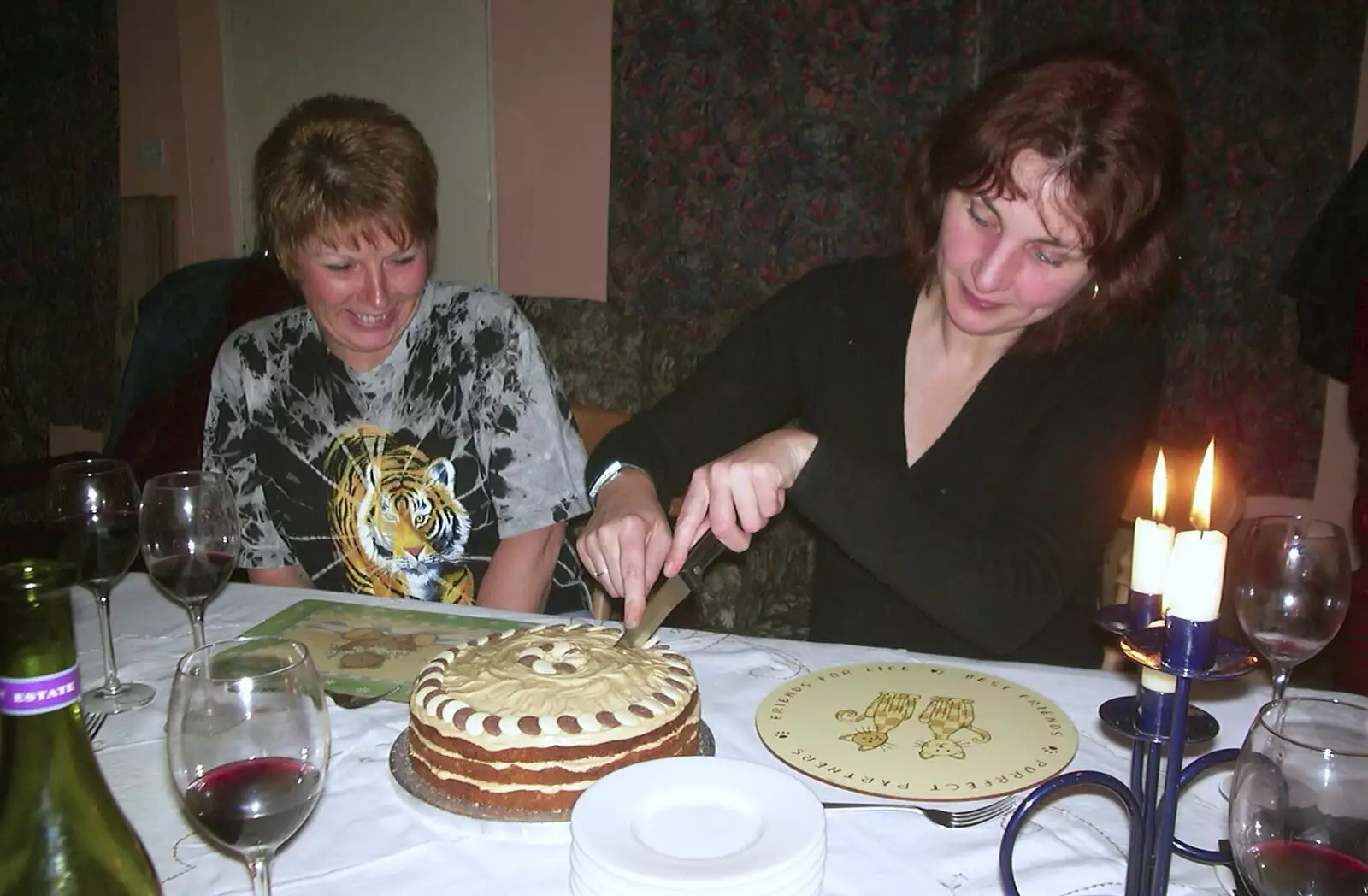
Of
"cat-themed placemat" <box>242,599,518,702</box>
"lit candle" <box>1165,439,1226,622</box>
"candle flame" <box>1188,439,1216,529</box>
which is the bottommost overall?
"cat-themed placemat" <box>242,599,518,702</box>

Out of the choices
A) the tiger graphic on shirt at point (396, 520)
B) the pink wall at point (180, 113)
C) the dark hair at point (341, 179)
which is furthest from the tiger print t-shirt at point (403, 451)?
the pink wall at point (180, 113)

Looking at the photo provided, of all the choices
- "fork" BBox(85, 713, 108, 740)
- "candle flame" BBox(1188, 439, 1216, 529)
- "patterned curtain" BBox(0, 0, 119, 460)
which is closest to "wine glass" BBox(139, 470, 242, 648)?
"fork" BBox(85, 713, 108, 740)

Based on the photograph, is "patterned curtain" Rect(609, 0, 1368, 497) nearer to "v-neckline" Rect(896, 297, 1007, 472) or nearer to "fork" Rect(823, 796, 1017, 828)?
"v-neckline" Rect(896, 297, 1007, 472)

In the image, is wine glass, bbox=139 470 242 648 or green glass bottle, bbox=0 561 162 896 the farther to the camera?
wine glass, bbox=139 470 242 648

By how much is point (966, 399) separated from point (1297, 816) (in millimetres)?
1026

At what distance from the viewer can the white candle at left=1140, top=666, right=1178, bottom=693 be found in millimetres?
588

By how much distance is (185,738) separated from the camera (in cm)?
65

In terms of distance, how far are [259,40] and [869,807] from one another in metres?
3.91

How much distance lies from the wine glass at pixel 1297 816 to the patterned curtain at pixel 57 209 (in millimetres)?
4405

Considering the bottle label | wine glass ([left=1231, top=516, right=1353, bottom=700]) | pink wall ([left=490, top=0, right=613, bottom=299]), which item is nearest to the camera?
the bottle label

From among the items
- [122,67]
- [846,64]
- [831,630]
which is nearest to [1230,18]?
[846,64]

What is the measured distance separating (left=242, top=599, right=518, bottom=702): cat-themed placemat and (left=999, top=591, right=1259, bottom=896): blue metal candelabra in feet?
2.31

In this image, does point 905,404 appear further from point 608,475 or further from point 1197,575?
point 1197,575

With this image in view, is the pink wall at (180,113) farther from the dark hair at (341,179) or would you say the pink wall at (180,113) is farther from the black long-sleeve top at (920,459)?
the black long-sleeve top at (920,459)
